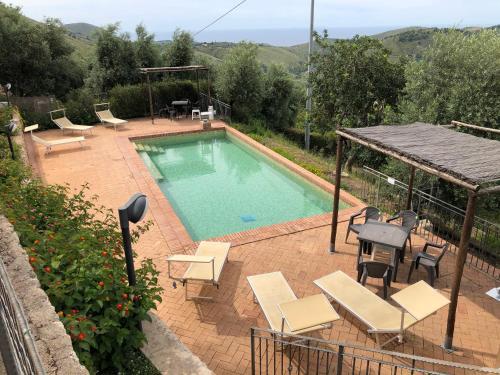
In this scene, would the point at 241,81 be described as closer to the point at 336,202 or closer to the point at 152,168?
the point at 152,168

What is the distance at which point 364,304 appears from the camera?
18.6ft

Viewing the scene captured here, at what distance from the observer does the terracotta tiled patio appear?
5.38 metres

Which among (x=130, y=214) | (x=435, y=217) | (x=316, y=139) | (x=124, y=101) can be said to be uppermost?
(x=130, y=214)

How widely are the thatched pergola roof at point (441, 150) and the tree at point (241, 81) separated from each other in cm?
1399

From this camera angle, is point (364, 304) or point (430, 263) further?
point (430, 263)

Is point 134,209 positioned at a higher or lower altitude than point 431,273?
higher

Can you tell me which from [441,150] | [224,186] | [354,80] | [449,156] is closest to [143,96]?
[224,186]

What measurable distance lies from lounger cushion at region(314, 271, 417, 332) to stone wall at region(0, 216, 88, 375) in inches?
150

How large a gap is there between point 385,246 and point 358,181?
7153 millimetres

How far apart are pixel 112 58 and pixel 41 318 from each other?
67.6 ft

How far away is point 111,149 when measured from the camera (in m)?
14.8

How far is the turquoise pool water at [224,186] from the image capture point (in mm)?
10156

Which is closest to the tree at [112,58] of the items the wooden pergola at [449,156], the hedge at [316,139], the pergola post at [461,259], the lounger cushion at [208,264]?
the hedge at [316,139]

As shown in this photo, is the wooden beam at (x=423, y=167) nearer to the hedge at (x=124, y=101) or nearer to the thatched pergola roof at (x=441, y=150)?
the thatched pergola roof at (x=441, y=150)
